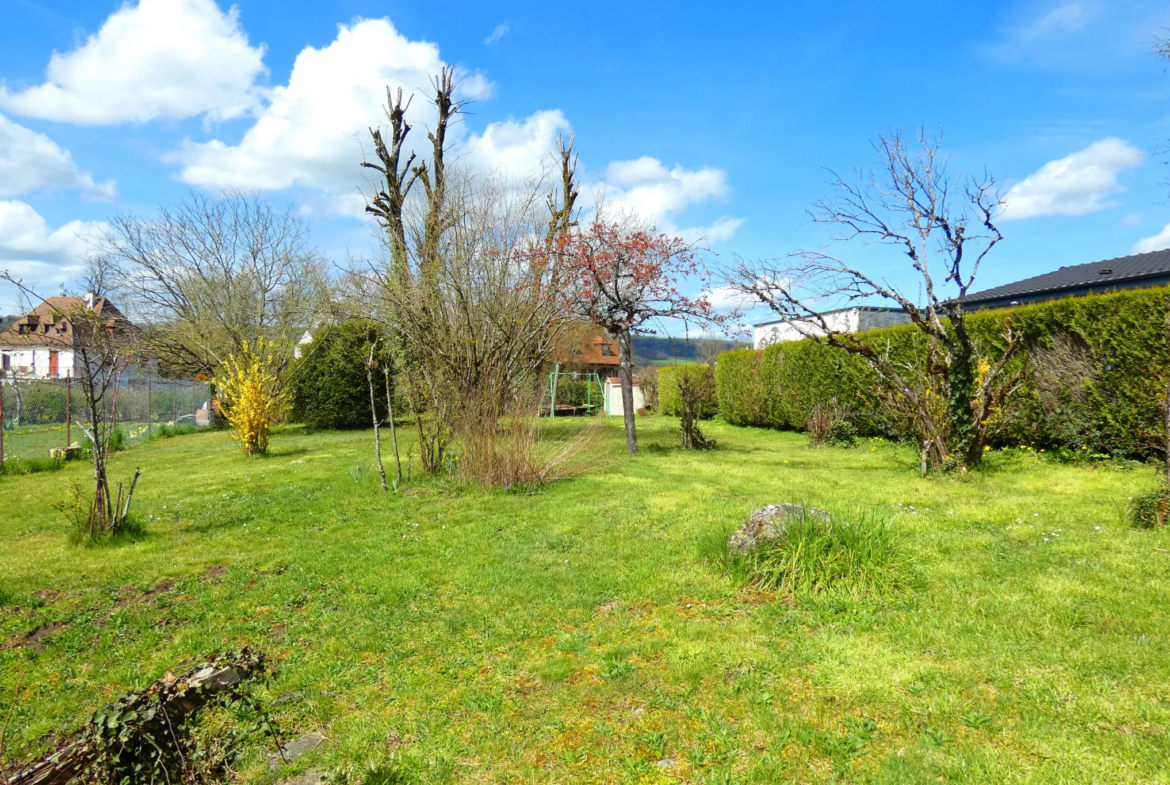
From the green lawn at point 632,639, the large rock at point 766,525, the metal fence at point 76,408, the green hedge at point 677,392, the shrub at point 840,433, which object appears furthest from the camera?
the green hedge at point 677,392

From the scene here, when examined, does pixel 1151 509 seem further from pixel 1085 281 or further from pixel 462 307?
pixel 1085 281

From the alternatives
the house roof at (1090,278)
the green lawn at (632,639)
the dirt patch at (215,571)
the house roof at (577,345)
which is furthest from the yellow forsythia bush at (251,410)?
the house roof at (1090,278)

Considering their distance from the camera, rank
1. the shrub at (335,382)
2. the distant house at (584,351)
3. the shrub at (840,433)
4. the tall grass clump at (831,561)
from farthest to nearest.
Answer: the distant house at (584,351) < the shrub at (335,382) < the shrub at (840,433) < the tall grass clump at (831,561)

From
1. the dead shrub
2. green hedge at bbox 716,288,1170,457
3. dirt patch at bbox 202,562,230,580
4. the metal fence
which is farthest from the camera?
the metal fence

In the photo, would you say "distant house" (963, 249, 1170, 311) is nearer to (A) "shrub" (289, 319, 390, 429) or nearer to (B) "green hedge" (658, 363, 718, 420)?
(B) "green hedge" (658, 363, 718, 420)

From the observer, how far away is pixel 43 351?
Answer: 109ft

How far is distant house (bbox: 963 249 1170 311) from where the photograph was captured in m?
16.9

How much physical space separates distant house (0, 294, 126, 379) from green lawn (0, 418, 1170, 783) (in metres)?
2.17

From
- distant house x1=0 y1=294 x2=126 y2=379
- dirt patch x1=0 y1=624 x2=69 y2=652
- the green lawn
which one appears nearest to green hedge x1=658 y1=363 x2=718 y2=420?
the green lawn

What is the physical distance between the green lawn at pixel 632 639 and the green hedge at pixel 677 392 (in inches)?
511

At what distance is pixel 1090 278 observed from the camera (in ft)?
61.6

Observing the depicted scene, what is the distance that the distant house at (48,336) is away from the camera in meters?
6.04

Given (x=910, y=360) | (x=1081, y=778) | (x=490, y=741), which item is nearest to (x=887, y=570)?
(x=1081, y=778)

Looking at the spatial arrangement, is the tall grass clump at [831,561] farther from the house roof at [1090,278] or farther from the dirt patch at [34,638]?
the house roof at [1090,278]
